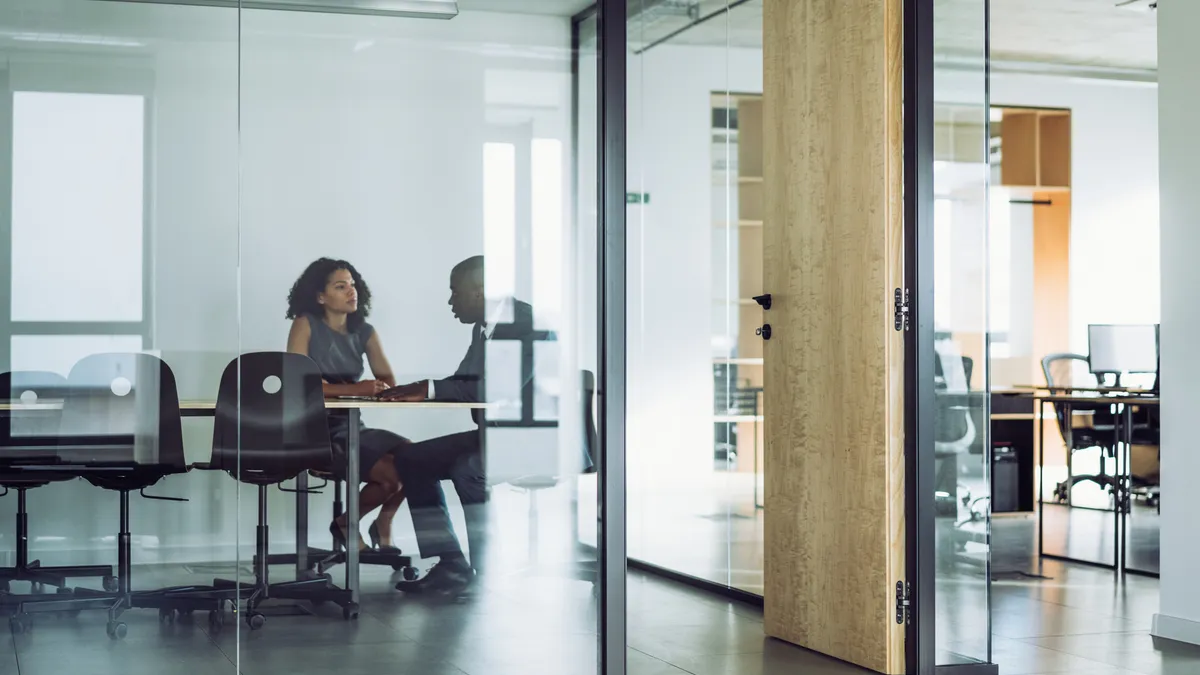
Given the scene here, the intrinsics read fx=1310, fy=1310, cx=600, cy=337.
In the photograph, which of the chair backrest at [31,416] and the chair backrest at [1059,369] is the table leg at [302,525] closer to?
the chair backrest at [31,416]

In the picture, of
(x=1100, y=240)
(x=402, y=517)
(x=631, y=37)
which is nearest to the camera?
Result: (x=402, y=517)

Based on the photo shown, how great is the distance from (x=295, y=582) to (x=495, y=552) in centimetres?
57

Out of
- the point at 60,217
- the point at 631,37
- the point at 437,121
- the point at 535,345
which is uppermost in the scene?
the point at 631,37

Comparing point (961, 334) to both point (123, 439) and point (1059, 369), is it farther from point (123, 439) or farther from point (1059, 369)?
point (1059, 369)

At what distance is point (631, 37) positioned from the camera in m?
6.52

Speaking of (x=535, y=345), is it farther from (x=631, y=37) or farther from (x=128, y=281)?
(x=631, y=37)

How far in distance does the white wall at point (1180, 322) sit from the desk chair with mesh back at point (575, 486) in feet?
7.71

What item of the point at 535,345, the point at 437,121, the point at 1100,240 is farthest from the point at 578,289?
the point at 1100,240

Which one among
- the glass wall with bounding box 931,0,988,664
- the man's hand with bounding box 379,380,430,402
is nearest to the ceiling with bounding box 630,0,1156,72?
the glass wall with bounding box 931,0,988,664

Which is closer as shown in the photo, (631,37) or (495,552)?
(495,552)

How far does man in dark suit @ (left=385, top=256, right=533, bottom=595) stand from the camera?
12.2 ft

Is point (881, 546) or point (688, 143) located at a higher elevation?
point (688, 143)

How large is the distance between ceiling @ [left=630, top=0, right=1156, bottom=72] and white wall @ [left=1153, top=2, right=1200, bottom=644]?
5.45ft

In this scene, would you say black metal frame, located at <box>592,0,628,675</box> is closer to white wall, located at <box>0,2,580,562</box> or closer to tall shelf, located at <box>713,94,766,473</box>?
white wall, located at <box>0,2,580,562</box>
